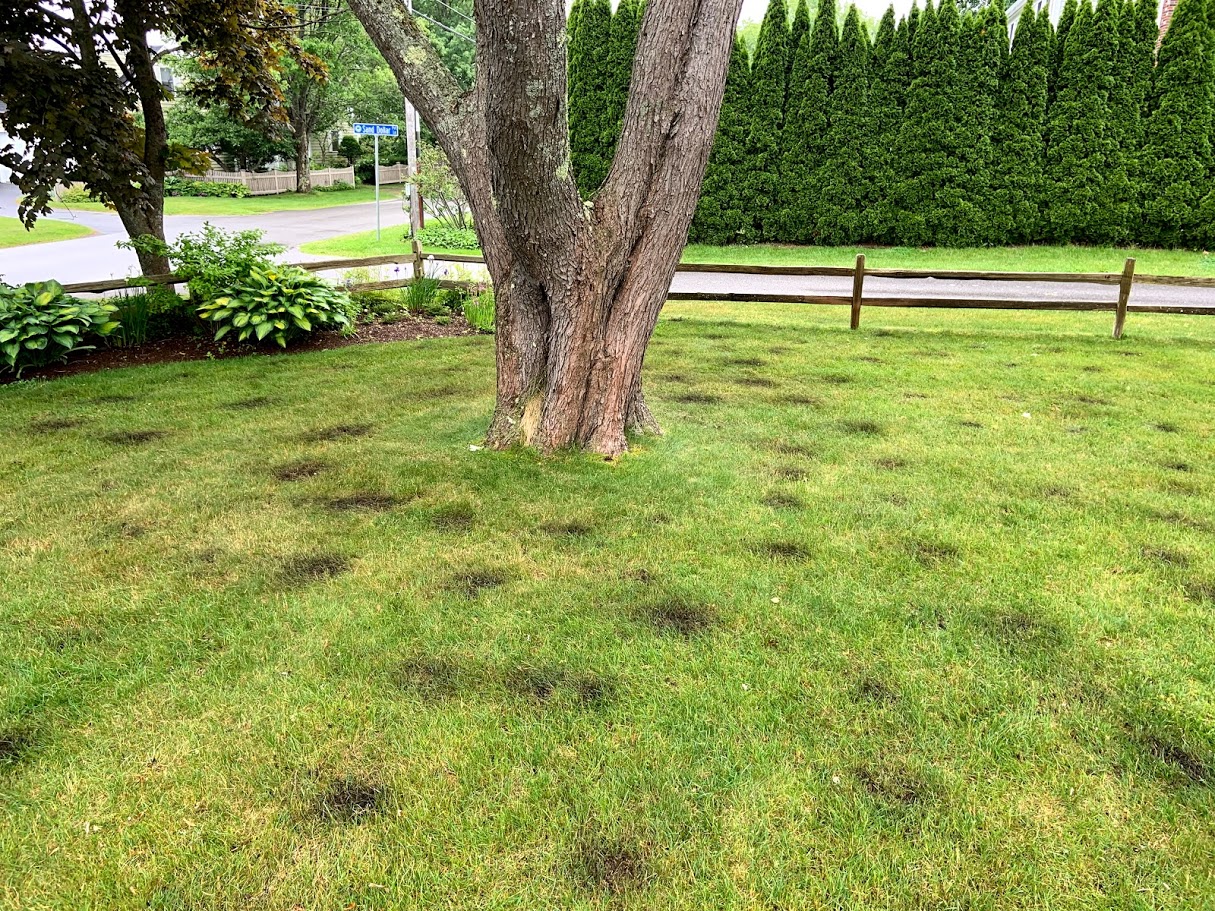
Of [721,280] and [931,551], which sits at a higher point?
[721,280]

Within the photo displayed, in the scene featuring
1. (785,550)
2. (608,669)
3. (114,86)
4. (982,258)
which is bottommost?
(608,669)

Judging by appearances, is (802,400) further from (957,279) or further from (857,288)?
(957,279)

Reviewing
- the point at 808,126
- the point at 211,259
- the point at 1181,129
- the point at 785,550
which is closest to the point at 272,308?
the point at 211,259

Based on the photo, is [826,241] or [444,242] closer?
[826,241]

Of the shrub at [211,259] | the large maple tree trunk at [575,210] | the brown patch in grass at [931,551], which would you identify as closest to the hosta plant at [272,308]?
the shrub at [211,259]

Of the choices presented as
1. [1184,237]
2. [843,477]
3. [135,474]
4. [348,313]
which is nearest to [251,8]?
[348,313]

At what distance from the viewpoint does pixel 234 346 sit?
788 cm

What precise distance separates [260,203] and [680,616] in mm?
33864

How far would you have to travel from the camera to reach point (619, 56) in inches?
629

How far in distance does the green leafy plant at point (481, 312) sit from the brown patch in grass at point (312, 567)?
5.74 meters

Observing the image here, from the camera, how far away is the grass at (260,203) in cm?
2752

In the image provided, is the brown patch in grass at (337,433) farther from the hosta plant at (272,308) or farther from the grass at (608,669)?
the hosta plant at (272,308)

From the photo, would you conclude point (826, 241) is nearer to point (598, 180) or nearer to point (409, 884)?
point (598, 180)

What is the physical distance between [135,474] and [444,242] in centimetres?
1473
